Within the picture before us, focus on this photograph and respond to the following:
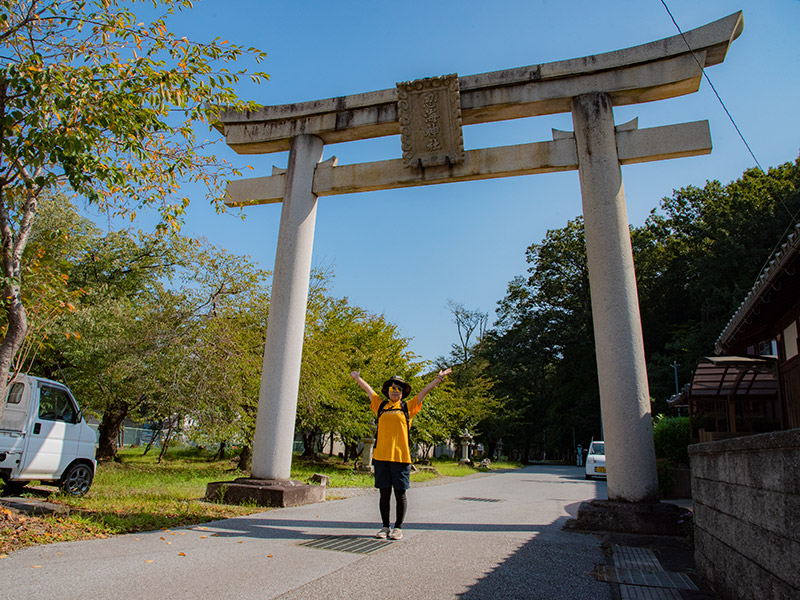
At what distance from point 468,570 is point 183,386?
9997 mm

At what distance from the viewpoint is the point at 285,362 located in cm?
825

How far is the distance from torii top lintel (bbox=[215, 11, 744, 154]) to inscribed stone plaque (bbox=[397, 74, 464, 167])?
0.76 ft

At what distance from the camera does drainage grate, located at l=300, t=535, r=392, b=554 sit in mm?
4989

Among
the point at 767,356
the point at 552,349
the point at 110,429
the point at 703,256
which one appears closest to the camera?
the point at 767,356

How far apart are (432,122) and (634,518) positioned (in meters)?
6.18

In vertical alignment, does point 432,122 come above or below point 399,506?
above

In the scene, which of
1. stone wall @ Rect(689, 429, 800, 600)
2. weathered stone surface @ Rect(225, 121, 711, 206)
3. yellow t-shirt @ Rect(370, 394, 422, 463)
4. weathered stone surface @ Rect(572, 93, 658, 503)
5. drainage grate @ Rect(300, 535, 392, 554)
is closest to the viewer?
stone wall @ Rect(689, 429, 800, 600)

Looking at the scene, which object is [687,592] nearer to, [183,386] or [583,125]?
[583,125]

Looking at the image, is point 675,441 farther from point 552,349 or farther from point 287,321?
point 552,349

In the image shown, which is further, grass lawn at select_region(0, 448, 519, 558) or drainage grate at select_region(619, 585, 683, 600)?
grass lawn at select_region(0, 448, 519, 558)

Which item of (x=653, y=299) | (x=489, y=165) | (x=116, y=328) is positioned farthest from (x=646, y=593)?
(x=653, y=299)

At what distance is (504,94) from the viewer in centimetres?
841

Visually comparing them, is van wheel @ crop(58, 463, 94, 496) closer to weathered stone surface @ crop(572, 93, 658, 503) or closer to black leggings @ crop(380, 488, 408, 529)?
black leggings @ crop(380, 488, 408, 529)

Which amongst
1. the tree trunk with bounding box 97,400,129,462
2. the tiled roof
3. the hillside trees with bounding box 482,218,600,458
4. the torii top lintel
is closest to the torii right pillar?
the torii top lintel
